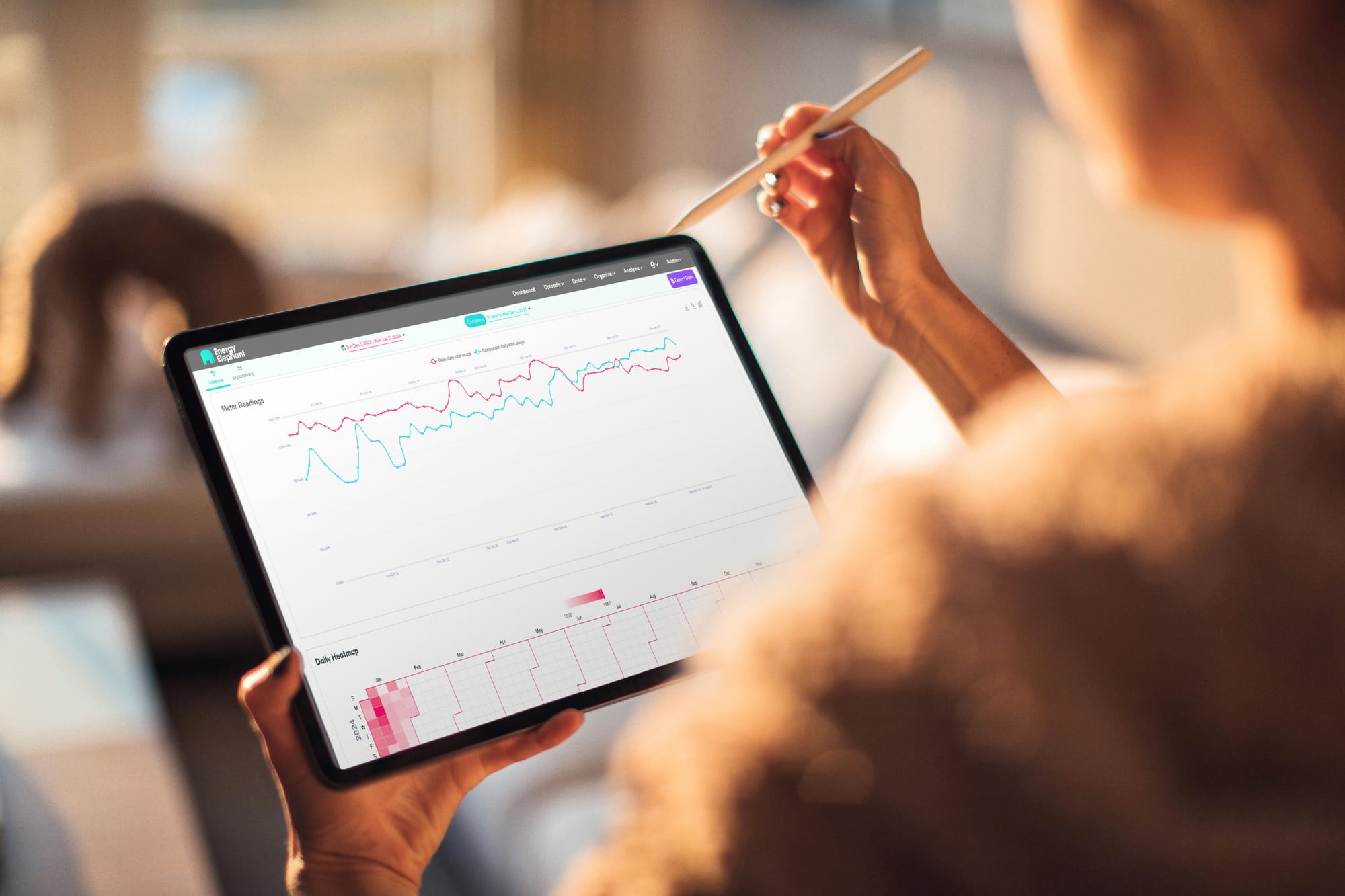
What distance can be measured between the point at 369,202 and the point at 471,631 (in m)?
3.69

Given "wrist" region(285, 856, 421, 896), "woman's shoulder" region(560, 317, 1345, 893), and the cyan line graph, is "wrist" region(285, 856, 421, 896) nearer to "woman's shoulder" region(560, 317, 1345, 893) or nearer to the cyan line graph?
the cyan line graph

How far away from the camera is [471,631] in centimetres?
67

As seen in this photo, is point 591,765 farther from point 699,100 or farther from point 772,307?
point 699,100

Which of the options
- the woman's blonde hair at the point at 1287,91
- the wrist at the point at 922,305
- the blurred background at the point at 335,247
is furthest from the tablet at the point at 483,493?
the woman's blonde hair at the point at 1287,91

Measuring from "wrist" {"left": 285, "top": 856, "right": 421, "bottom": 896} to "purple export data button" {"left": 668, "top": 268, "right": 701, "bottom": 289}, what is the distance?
449mm

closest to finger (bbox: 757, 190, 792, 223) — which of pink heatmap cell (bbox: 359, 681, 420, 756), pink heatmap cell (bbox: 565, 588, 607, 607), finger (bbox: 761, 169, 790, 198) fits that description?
finger (bbox: 761, 169, 790, 198)

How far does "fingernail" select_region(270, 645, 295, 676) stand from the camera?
2.07 ft

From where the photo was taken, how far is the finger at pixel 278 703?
0.63 metres

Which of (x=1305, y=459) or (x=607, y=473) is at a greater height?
(x=607, y=473)

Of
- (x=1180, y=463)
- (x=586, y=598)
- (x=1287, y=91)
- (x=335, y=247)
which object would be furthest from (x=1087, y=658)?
(x=335, y=247)

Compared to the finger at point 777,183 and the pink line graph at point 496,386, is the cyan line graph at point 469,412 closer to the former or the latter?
the pink line graph at point 496,386

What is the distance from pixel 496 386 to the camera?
2.40ft

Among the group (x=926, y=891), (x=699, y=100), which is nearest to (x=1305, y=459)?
(x=926, y=891)

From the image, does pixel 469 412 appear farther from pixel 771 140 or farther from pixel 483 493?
pixel 771 140
